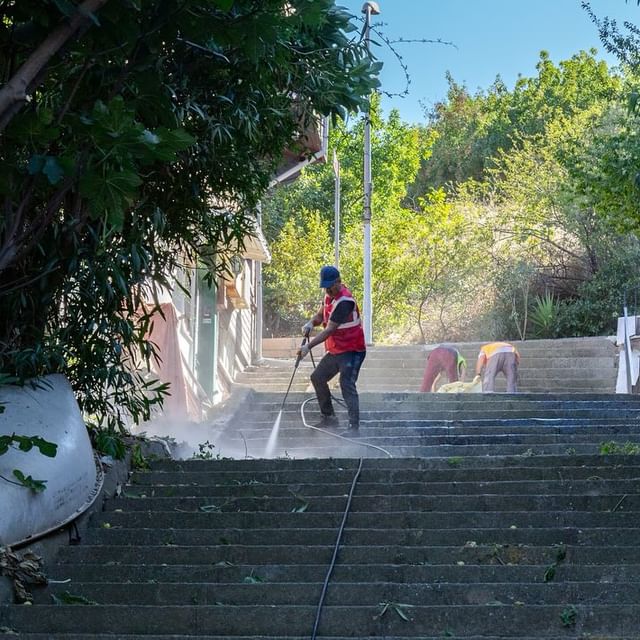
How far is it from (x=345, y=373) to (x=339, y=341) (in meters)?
0.33

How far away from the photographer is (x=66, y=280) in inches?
257

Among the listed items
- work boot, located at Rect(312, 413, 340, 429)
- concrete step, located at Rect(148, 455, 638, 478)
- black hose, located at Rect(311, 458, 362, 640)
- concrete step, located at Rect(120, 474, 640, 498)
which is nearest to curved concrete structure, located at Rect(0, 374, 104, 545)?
concrete step, located at Rect(120, 474, 640, 498)

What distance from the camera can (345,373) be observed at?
1083 cm

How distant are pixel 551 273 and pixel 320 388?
1641cm

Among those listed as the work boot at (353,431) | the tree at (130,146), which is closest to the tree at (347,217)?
the work boot at (353,431)

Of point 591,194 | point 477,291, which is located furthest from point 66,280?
point 477,291

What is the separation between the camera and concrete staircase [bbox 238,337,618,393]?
1906cm

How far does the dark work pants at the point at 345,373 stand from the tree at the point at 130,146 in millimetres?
2535

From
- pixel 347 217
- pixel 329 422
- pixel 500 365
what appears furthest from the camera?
pixel 347 217

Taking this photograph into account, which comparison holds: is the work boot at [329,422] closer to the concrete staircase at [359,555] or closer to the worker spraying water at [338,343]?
the worker spraying water at [338,343]

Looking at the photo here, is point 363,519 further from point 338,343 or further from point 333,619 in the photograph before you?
point 338,343

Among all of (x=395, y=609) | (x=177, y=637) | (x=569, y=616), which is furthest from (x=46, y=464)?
(x=569, y=616)

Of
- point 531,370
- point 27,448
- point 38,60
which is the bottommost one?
point 531,370

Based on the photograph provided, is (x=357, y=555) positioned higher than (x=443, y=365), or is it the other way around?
(x=443, y=365)
